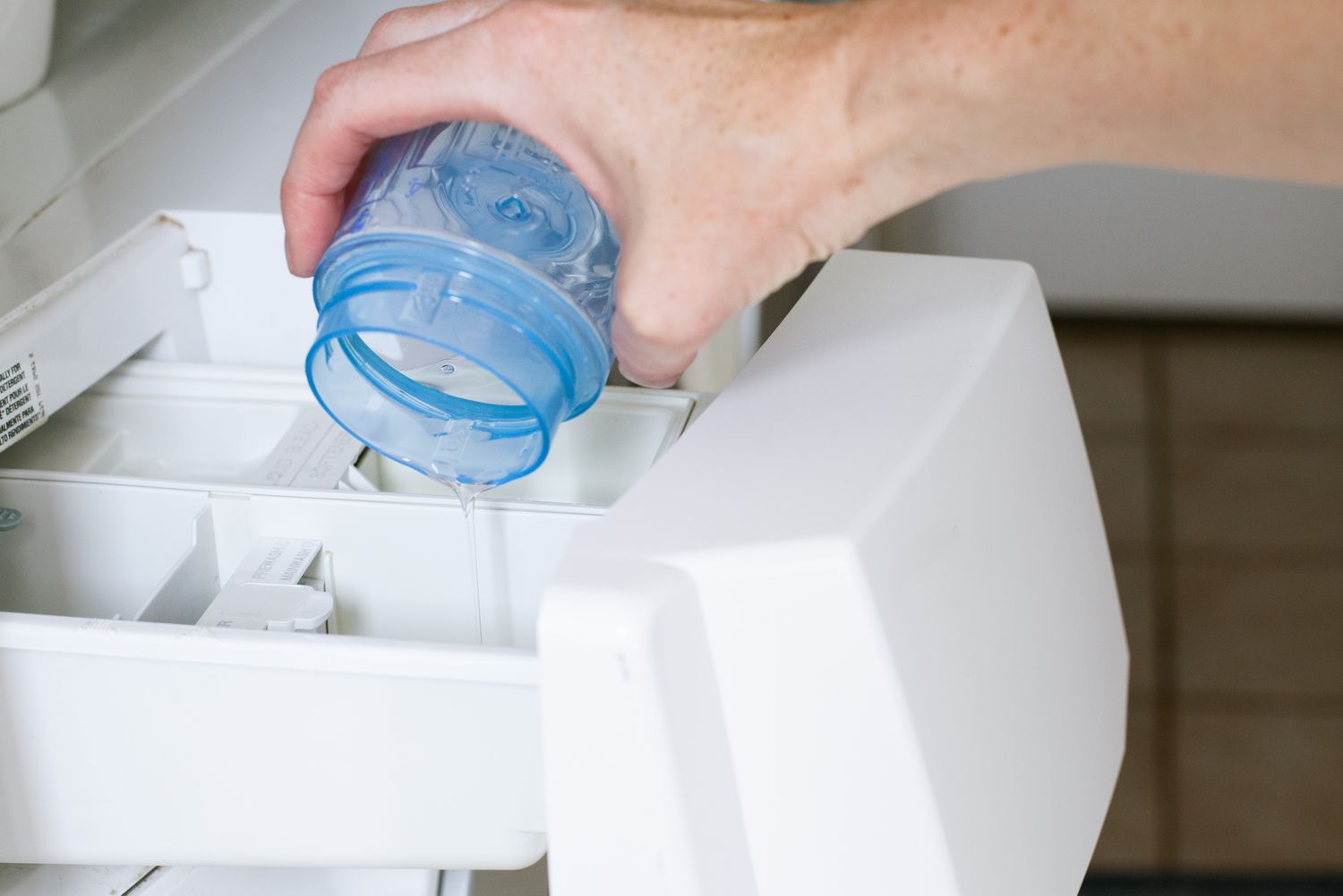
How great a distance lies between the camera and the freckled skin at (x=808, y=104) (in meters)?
0.40

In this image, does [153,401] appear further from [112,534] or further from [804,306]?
[804,306]

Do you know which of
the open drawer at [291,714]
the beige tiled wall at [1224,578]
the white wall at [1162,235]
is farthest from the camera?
the white wall at [1162,235]

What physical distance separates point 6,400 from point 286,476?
0.42ft

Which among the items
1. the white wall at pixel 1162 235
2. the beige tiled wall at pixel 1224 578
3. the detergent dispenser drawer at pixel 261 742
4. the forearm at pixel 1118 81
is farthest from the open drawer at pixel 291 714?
the white wall at pixel 1162 235

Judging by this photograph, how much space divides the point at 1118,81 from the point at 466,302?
0.74ft

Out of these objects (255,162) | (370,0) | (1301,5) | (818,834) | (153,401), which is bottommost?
(818,834)

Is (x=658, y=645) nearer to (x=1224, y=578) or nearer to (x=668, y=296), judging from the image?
(x=668, y=296)

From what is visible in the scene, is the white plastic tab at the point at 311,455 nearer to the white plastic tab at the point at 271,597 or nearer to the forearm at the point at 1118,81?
the white plastic tab at the point at 271,597

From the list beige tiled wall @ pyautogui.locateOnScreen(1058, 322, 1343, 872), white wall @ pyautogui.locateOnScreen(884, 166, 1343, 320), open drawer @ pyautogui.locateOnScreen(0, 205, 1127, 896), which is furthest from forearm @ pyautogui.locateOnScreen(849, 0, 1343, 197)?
white wall @ pyautogui.locateOnScreen(884, 166, 1343, 320)

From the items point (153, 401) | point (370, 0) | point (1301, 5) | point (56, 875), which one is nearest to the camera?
point (1301, 5)

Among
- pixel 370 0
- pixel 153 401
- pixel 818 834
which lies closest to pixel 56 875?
pixel 153 401

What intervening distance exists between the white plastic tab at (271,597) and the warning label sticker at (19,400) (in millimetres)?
122

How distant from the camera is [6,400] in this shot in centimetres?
63

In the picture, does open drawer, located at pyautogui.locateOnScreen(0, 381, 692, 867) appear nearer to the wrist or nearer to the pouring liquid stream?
the pouring liquid stream
